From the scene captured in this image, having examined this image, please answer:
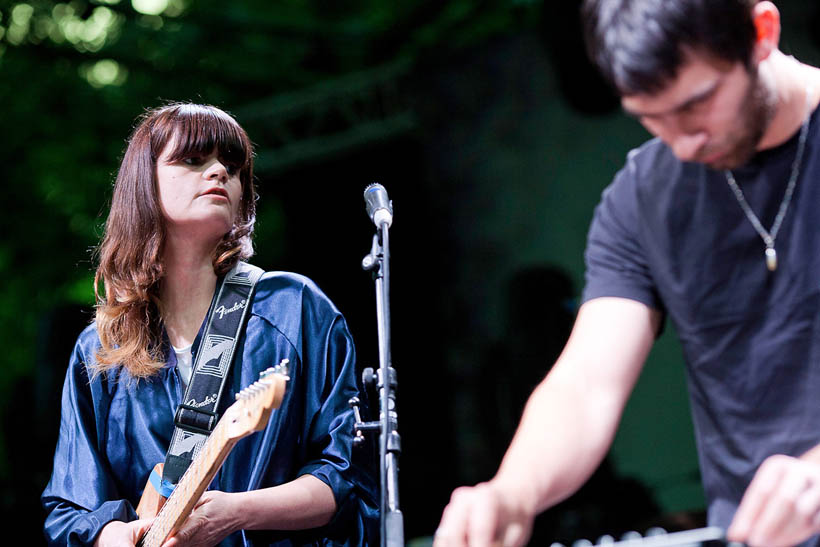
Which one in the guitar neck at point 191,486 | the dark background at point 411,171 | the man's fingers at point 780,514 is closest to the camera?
the man's fingers at point 780,514

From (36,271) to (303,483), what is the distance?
694 cm

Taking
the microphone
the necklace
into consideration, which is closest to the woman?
the microphone

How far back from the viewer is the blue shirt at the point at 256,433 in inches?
92.0

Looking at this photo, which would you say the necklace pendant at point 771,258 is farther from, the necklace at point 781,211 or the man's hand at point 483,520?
the man's hand at point 483,520

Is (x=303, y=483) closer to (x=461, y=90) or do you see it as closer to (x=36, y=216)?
(x=461, y=90)

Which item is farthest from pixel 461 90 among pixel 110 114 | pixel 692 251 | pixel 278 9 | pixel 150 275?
pixel 692 251

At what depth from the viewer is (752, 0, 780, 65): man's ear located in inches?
53.4

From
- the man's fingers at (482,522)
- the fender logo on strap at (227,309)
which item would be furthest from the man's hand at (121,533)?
the man's fingers at (482,522)

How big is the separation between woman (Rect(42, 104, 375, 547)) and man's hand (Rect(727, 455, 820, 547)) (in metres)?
1.27

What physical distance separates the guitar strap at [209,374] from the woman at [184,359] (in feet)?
0.11

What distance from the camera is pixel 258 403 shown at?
2027mm

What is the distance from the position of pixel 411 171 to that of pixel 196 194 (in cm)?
541

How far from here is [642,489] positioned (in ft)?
21.0

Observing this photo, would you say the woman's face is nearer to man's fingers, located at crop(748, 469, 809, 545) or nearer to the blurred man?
the blurred man
